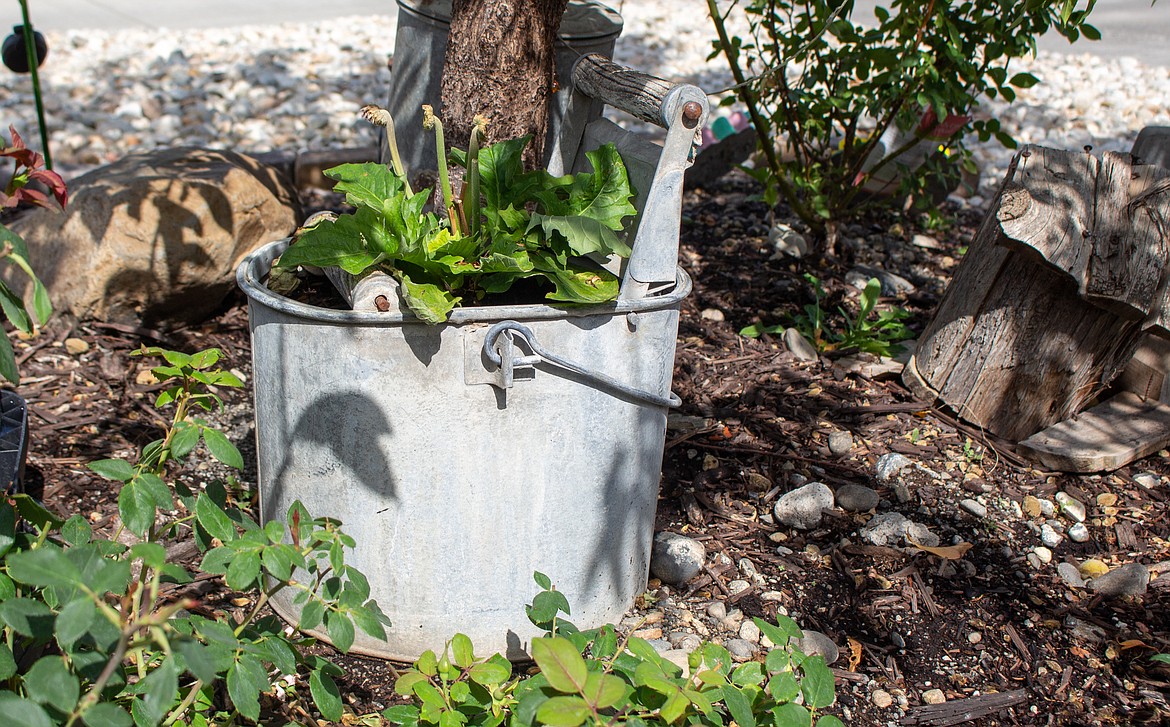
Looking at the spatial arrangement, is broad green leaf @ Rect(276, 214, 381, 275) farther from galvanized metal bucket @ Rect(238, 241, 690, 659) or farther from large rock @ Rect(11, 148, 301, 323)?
large rock @ Rect(11, 148, 301, 323)

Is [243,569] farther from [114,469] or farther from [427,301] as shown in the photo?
[427,301]

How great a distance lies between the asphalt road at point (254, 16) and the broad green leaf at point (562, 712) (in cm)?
707

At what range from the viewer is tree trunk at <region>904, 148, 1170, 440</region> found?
289 cm

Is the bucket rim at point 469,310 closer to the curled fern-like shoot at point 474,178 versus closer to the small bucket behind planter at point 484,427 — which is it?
the small bucket behind planter at point 484,427

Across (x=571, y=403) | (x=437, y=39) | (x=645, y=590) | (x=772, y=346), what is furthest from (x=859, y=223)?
(x=571, y=403)

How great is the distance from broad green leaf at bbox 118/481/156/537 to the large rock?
2113mm

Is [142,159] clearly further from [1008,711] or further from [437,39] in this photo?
[1008,711]

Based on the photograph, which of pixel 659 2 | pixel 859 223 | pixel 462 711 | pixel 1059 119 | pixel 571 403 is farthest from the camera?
pixel 659 2

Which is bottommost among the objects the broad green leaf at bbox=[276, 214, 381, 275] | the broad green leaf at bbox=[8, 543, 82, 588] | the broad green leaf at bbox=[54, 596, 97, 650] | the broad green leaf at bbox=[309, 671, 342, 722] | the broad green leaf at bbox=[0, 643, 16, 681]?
the broad green leaf at bbox=[309, 671, 342, 722]

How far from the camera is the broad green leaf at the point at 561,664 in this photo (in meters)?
1.39

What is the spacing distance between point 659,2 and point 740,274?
6091 mm

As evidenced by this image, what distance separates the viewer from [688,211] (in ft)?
15.8

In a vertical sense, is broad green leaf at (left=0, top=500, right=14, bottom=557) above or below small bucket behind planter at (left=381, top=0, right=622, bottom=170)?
below

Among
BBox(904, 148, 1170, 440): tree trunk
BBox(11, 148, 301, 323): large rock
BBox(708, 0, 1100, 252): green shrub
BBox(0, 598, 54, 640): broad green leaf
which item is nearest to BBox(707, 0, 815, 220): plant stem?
BBox(708, 0, 1100, 252): green shrub
